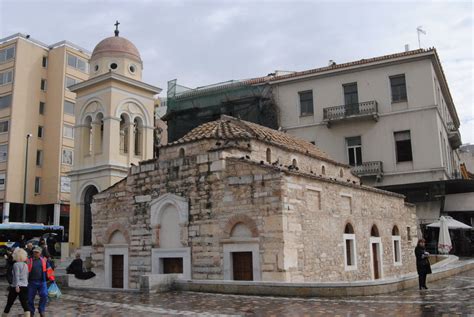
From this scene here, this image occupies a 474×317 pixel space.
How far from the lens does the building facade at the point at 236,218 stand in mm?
13305

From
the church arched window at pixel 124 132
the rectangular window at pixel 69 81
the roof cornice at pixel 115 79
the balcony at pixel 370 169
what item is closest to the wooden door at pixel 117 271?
the church arched window at pixel 124 132

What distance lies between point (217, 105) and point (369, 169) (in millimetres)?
9745

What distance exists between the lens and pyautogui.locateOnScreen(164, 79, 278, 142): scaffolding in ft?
92.3

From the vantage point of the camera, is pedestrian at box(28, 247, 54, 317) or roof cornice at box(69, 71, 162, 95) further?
roof cornice at box(69, 71, 162, 95)

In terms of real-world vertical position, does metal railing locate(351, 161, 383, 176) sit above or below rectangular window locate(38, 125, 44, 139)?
below

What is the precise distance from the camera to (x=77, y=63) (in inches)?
1551

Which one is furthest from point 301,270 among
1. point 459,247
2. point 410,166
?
point 459,247

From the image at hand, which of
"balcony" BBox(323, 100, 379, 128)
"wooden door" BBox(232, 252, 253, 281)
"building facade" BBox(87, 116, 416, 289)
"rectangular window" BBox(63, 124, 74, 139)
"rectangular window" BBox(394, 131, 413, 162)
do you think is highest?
"rectangular window" BBox(63, 124, 74, 139)

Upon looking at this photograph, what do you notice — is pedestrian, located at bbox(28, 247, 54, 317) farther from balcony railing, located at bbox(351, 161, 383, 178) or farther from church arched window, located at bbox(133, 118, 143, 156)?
balcony railing, located at bbox(351, 161, 383, 178)

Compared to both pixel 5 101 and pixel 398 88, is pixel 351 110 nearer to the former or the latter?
pixel 398 88

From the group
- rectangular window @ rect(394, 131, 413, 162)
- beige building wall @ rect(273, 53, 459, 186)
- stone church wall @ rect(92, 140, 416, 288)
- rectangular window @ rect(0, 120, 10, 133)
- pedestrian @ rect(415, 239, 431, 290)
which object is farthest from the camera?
rectangular window @ rect(0, 120, 10, 133)

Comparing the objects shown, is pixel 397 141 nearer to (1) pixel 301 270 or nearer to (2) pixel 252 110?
(2) pixel 252 110

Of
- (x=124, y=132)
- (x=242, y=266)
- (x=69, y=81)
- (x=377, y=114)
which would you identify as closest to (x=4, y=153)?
(x=69, y=81)

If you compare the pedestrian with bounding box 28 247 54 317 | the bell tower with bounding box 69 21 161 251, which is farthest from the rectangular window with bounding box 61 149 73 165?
the pedestrian with bounding box 28 247 54 317
